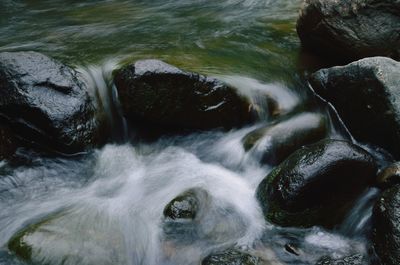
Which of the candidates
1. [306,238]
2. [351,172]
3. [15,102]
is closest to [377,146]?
[351,172]

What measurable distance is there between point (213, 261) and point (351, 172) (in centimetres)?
169

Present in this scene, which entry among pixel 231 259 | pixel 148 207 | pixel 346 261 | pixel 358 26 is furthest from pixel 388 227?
pixel 358 26

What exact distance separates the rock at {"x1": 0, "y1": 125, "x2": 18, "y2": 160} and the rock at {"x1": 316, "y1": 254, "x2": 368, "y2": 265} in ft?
11.5

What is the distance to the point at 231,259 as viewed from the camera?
161 inches

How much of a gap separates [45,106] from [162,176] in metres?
1.52

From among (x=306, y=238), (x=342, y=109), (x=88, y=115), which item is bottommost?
(x=306, y=238)

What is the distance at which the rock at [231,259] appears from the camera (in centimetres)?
407

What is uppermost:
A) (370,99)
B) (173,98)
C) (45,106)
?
(45,106)

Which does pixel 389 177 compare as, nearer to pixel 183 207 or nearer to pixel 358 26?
pixel 183 207

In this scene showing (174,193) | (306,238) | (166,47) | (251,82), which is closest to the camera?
(306,238)

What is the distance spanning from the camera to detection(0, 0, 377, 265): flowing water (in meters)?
4.46

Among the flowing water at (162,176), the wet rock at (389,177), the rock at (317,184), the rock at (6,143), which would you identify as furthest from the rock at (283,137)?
the rock at (6,143)

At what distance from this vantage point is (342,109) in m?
6.09

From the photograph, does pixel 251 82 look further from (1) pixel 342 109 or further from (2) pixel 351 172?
(2) pixel 351 172
